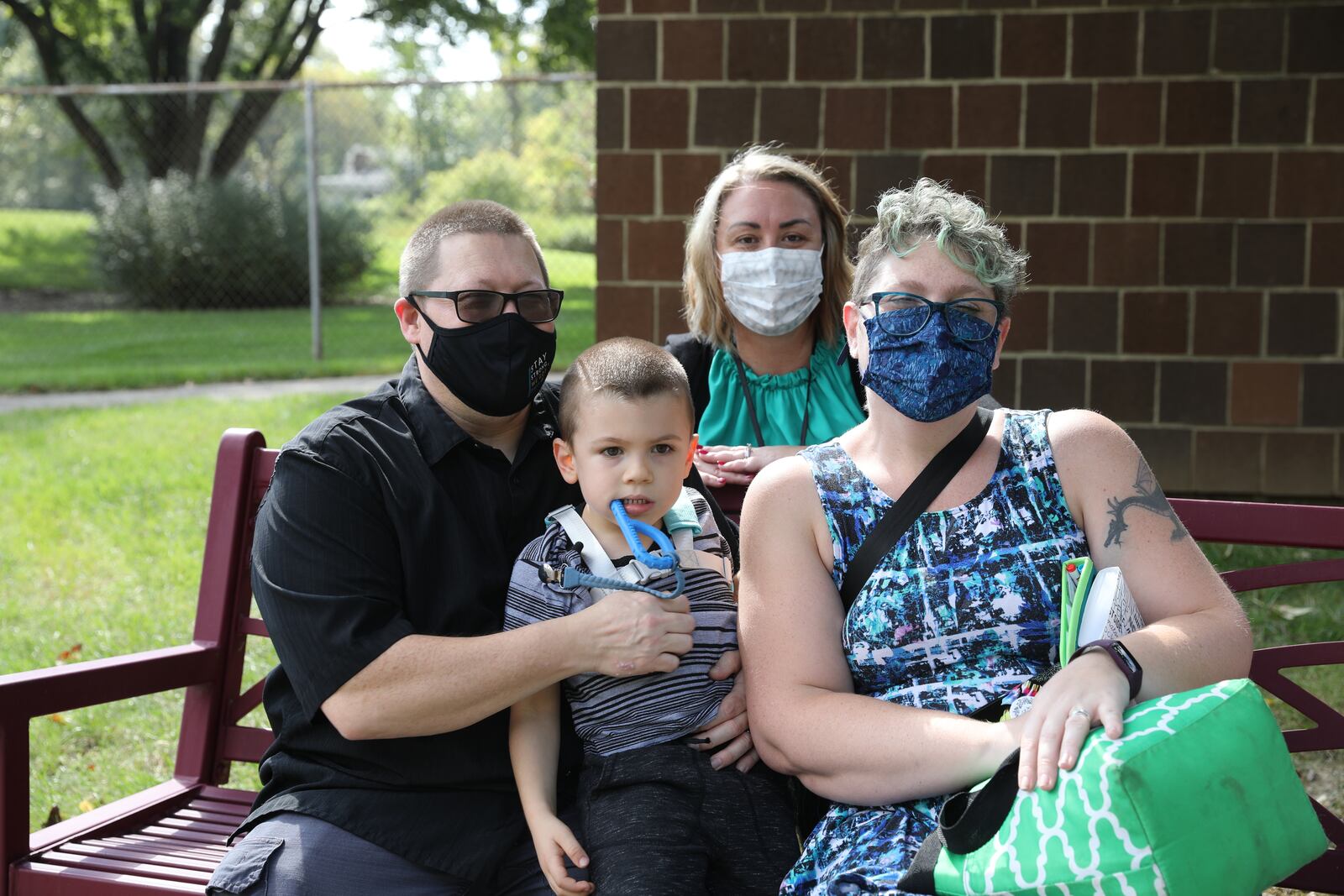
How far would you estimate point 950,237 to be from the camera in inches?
106

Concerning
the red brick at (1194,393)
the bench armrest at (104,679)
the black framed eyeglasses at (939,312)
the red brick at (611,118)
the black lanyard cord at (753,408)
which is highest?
the red brick at (611,118)

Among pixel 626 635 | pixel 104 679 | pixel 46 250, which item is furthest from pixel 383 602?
pixel 46 250

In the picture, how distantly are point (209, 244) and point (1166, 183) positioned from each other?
638 inches

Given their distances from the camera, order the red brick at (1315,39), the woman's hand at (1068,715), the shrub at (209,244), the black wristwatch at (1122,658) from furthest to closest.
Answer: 1. the shrub at (209,244)
2. the red brick at (1315,39)
3. the black wristwatch at (1122,658)
4. the woman's hand at (1068,715)

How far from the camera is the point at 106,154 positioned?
23844 millimetres

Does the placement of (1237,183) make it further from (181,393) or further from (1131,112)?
(181,393)

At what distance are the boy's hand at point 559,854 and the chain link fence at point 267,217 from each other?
8.49m

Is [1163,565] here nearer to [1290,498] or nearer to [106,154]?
[1290,498]

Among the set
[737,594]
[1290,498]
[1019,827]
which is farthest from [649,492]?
[1290,498]

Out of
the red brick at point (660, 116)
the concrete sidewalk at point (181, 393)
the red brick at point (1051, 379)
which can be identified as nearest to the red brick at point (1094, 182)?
the red brick at point (1051, 379)

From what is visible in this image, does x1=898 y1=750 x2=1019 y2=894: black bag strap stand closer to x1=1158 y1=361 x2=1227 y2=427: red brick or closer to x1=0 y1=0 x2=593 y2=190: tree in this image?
x1=1158 y1=361 x2=1227 y2=427: red brick

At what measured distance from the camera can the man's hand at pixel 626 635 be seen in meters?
2.65

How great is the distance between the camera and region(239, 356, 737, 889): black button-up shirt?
2.68 m

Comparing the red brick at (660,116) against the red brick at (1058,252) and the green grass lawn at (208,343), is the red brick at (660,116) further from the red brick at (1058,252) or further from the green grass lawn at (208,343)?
the green grass lawn at (208,343)
